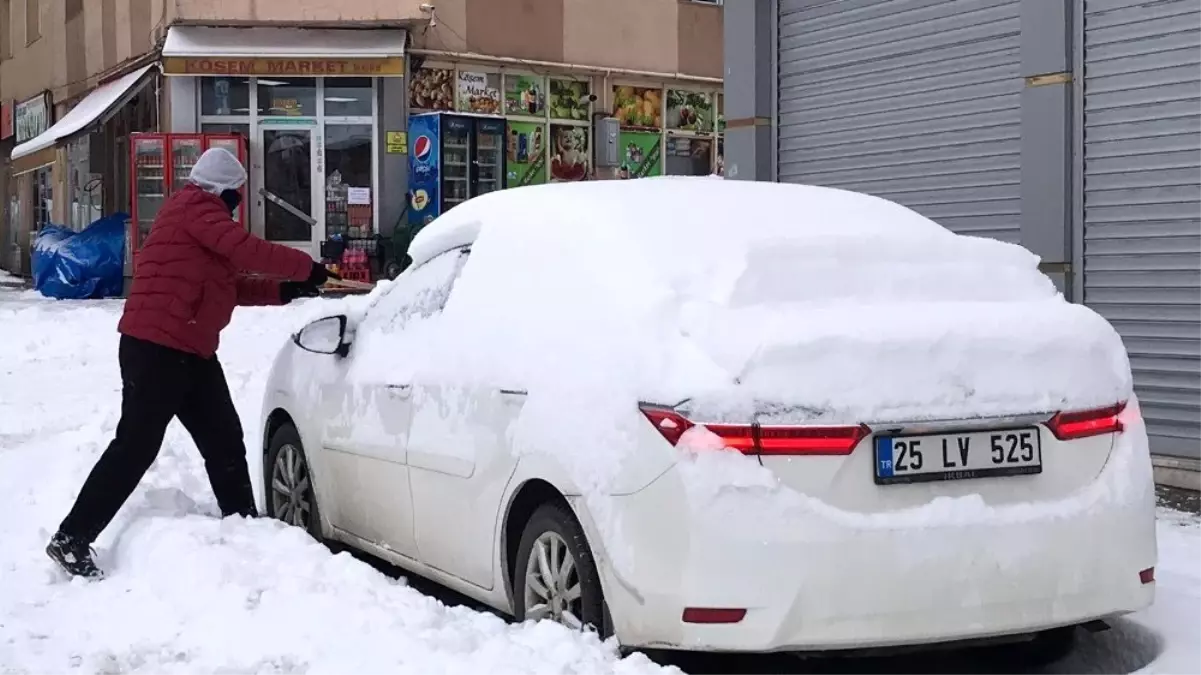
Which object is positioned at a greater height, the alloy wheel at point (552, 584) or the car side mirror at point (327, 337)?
the car side mirror at point (327, 337)

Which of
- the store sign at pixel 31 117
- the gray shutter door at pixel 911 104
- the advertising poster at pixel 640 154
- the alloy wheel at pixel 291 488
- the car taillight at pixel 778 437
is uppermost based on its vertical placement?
the store sign at pixel 31 117

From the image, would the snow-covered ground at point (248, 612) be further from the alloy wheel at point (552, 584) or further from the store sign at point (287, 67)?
the store sign at point (287, 67)

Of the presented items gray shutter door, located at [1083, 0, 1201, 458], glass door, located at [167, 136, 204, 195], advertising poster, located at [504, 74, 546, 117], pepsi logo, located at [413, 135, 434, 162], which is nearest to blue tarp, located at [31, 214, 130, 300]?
glass door, located at [167, 136, 204, 195]

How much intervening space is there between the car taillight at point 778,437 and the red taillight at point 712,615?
409 millimetres

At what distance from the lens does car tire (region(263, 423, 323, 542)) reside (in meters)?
6.08

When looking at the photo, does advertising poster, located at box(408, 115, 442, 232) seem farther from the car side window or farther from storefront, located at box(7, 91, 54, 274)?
the car side window

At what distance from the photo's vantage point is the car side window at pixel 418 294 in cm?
517

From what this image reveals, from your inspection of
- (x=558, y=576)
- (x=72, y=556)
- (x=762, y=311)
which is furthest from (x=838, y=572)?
(x=72, y=556)

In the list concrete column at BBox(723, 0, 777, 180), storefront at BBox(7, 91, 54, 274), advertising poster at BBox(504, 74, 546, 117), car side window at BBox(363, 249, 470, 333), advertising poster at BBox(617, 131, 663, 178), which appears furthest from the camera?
storefront at BBox(7, 91, 54, 274)

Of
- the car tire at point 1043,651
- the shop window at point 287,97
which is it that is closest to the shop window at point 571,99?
the shop window at point 287,97

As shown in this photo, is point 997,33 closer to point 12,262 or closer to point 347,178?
point 347,178

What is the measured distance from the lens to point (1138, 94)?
7977 millimetres

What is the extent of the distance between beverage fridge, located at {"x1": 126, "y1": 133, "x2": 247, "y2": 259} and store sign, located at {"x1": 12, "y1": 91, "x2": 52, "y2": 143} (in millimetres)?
9257

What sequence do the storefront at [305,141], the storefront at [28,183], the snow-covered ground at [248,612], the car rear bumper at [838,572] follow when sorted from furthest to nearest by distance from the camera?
the storefront at [28,183], the storefront at [305,141], the snow-covered ground at [248,612], the car rear bumper at [838,572]
